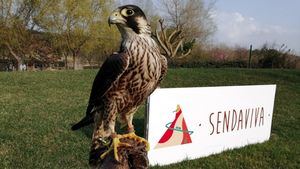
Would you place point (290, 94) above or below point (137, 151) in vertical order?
below

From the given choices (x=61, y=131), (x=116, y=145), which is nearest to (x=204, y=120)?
(x=61, y=131)

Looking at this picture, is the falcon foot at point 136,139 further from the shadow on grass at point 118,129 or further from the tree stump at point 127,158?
the shadow on grass at point 118,129

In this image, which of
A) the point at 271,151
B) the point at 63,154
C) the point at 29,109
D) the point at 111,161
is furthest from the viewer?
the point at 29,109

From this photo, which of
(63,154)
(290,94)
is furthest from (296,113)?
(63,154)

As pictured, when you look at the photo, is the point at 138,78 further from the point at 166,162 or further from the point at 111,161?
the point at 166,162

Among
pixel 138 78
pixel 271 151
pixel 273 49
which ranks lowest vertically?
pixel 273 49

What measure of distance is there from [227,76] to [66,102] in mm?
6991

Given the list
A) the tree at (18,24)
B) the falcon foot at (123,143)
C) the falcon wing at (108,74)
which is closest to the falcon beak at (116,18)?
the falcon wing at (108,74)

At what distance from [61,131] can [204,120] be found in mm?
2143

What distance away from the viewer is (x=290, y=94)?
35.1ft

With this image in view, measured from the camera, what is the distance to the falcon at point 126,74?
5.35 ft

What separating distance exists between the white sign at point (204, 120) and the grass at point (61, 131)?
0.16 m

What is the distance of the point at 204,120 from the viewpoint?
5086 millimetres

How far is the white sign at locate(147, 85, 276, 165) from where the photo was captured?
4488 mm
